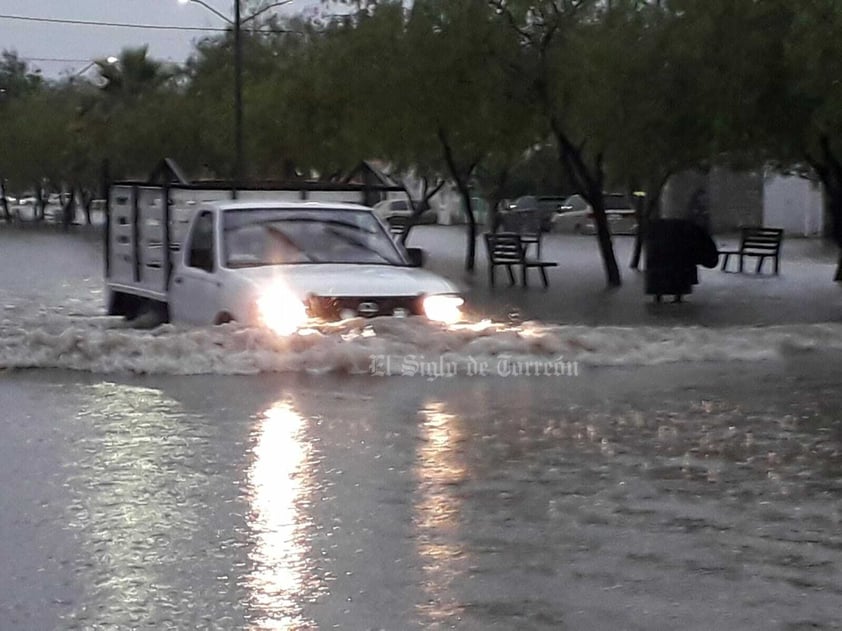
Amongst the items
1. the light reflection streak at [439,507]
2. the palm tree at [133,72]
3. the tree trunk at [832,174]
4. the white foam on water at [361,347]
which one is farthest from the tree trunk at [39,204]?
the light reflection streak at [439,507]

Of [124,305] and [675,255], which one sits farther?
[675,255]

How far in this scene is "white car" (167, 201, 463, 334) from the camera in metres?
13.4

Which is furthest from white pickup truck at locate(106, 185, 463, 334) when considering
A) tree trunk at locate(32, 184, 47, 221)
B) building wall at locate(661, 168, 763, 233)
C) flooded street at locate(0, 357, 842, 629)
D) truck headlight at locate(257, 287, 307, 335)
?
tree trunk at locate(32, 184, 47, 221)

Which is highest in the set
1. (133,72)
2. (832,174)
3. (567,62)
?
(133,72)

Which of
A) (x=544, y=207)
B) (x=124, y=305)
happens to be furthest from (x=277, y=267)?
(x=544, y=207)

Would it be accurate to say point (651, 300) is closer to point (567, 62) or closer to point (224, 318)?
point (567, 62)

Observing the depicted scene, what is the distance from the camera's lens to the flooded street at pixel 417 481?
21.4 ft

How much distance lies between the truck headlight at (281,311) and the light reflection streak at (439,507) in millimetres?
2094

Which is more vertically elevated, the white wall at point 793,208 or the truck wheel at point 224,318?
the white wall at point 793,208

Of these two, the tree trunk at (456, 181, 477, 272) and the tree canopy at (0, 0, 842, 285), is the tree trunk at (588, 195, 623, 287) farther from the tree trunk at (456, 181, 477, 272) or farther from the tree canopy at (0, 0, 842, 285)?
the tree trunk at (456, 181, 477, 272)

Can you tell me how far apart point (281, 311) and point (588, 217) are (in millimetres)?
51539

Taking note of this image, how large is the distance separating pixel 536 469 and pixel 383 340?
4.12 m

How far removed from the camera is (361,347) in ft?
43.9

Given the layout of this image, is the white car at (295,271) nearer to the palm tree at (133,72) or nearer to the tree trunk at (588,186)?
the tree trunk at (588,186)
